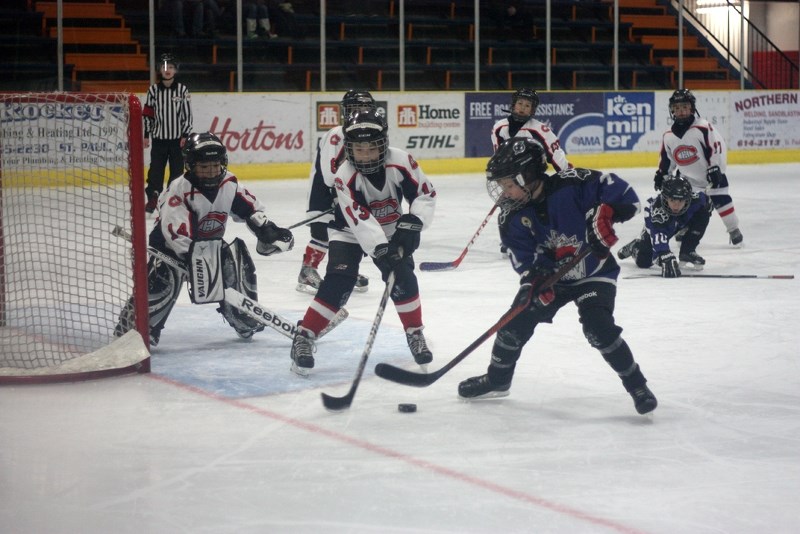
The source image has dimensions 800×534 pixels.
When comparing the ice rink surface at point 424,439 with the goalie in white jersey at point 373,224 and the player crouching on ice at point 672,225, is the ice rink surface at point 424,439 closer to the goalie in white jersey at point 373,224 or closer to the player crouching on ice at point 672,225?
the goalie in white jersey at point 373,224

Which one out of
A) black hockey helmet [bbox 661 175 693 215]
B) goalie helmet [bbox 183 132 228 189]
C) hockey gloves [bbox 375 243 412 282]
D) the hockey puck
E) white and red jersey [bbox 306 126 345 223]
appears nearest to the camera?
the hockey puck

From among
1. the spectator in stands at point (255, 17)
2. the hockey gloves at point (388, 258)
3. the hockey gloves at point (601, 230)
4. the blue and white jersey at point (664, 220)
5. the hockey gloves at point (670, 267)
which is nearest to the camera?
the hockey gloves at point (601, 230)

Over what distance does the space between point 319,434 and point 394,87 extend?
35.1 ft

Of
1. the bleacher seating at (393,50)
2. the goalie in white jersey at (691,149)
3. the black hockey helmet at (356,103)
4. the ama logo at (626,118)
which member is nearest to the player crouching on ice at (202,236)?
the black hockey helmet at (356,103)

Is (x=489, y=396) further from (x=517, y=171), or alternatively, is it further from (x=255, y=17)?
(x=255, y=17)

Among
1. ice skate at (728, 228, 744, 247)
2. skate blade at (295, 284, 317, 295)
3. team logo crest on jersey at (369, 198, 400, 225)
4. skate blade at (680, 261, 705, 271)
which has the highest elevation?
team logo crest on jersey at (369, 198, 400, 225)

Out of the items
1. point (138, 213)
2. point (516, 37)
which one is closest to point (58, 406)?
point (138, 213)

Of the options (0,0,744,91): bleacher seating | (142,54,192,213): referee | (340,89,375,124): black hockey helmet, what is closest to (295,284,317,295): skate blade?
(340,89,375,124): black hockey helmet

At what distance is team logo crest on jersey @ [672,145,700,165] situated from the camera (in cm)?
697

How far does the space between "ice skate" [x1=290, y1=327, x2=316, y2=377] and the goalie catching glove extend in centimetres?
45

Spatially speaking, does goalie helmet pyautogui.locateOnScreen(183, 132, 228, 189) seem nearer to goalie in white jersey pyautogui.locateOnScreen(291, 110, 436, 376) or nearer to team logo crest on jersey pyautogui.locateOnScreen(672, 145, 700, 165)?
goalie in white jersey pyautogui.locateOnScreen(291, 110, 436, 376)

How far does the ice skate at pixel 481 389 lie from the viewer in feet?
11.6

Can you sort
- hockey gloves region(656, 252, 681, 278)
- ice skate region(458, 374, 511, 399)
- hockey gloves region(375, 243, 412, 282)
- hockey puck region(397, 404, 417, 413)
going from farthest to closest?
hockey gloves region(656, 252, 681, 278) < hockey gloves region(375, 243, 412, 282) < ice skate region(458, 374, 511, 399) < hockey puck region(397, 404, 417, 413)

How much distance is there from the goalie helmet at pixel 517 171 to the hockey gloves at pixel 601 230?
197mm
